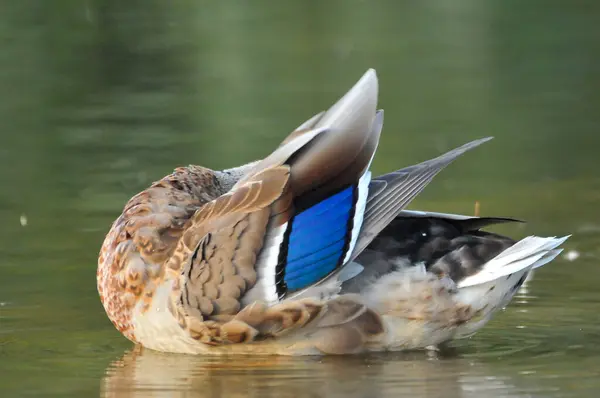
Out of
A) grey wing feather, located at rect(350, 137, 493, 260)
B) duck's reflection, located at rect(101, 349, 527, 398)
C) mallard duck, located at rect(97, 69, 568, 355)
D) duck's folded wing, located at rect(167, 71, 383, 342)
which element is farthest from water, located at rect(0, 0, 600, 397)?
Result: grey wing feather, located at rect(350, 137, 493, 260)

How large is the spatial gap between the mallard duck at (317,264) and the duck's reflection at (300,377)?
8 cm

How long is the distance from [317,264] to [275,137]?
4.89m

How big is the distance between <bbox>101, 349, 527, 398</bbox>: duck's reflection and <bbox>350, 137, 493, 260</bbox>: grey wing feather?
0.47 meters

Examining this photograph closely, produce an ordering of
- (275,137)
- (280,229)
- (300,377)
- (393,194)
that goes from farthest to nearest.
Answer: (275,137), (393,194), (280,229), (300,377)

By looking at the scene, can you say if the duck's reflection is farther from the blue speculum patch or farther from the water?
the blue speculum patch

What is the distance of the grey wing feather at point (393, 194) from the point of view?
6.18 metres

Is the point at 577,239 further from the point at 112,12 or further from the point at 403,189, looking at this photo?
the point at 112,12

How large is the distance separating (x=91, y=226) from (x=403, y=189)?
2.88 metres

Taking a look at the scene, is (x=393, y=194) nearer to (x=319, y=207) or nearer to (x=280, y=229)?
(x=319, y=207)

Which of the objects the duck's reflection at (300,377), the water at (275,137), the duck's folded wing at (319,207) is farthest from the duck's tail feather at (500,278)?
the duck's folded wing at (319,207)

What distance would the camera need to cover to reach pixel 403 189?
6238 millimetres

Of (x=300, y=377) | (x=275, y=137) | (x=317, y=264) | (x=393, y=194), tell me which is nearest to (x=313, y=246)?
(x=317, y=264)

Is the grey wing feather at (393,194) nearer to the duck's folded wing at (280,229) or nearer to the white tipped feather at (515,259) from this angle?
the duck's folded wing at (280,229)

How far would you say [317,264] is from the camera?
6.11 metres
